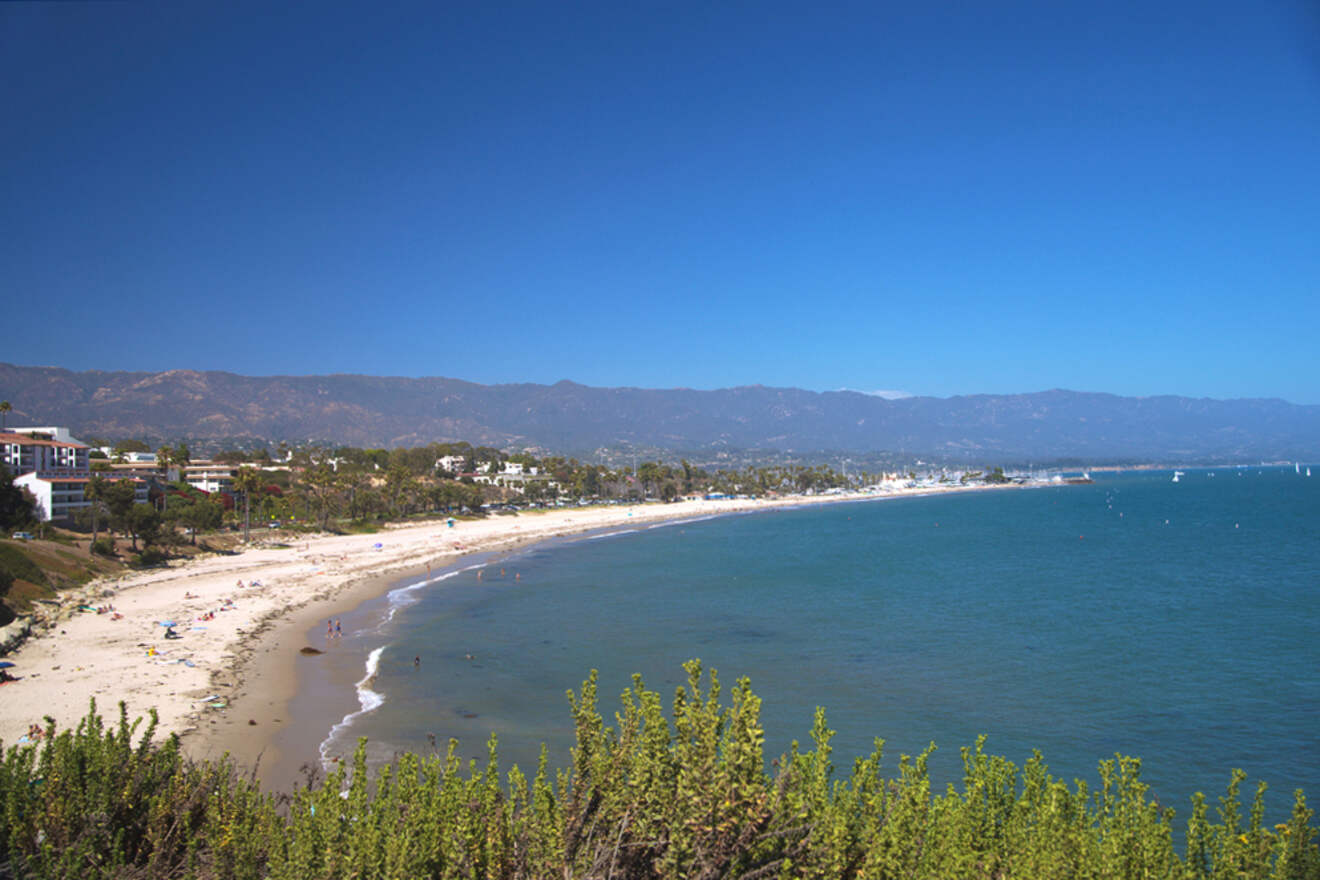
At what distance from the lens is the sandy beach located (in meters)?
25.2

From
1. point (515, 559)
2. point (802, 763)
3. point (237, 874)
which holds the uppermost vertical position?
point (802, 763)

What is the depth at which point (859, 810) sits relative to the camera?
33.7 feet

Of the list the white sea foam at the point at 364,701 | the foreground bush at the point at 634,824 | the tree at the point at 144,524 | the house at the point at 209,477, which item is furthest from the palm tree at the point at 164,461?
the foreground bush at the point at 634,824

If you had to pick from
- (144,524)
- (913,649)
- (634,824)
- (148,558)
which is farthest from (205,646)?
(634,824)

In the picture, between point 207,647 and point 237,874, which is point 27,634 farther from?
point 237,874

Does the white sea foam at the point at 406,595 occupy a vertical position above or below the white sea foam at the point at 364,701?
below

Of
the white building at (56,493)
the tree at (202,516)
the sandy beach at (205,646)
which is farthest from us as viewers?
the tree at (202,516)

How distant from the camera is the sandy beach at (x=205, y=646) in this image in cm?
2522

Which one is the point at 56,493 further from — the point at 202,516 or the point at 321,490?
the point at 321,490

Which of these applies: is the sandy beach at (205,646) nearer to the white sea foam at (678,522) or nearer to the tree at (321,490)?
the tree at (321,490)

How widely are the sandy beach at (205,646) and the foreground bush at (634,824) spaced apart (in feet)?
36.4

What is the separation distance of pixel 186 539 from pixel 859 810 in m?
69.6

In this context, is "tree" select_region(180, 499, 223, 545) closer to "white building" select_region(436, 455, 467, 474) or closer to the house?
the house

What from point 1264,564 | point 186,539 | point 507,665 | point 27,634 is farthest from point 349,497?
point 1264,564
